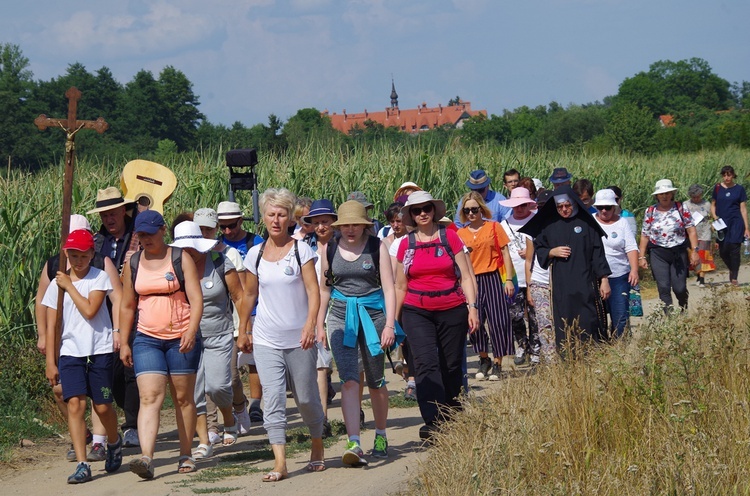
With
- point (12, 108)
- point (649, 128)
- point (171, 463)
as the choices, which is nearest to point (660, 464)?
point (171, 463)

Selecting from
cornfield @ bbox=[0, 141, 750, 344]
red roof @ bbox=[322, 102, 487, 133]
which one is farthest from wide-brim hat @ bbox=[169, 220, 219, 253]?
red roof @ bbox=[322, 102, 487, 133]

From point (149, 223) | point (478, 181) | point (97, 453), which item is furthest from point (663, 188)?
point (97, 453)

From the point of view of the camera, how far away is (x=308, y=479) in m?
7.40

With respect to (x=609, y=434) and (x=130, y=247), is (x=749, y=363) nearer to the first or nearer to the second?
(x=609, y=434)

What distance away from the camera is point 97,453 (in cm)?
822

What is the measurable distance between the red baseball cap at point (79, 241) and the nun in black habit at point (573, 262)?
4046mm

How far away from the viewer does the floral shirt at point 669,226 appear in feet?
43.5

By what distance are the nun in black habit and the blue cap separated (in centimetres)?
373

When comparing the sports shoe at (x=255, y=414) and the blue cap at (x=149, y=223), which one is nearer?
the blue cap at (x=149, y=223)

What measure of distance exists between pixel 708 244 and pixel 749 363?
44.2 feet

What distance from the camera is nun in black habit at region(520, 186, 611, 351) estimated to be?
31.5 feet

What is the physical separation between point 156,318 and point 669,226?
7.76 m

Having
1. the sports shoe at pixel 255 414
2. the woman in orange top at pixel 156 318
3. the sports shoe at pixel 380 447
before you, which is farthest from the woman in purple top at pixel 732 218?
the woman in orange top at pixel 156 318

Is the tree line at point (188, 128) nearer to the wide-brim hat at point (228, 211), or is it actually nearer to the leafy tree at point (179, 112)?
the leafy tree at point (179, 112)
